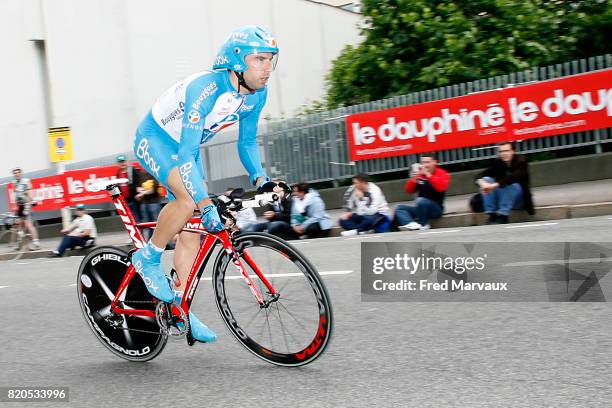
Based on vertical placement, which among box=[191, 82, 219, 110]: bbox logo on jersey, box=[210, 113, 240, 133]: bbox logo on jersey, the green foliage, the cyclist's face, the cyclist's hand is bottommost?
the cyclist's hand

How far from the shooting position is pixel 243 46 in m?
4.38

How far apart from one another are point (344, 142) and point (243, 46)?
1352cm

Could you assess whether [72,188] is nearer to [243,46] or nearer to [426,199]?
[426,199]

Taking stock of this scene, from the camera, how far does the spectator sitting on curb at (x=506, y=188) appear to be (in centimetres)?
1191

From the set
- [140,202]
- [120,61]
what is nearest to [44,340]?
[140,202]

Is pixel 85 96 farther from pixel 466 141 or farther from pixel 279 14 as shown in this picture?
pixel 466 141

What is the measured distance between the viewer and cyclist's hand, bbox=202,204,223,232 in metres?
4.28

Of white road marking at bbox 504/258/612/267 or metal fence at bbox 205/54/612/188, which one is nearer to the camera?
white road marking at bbox 504/258/612/267

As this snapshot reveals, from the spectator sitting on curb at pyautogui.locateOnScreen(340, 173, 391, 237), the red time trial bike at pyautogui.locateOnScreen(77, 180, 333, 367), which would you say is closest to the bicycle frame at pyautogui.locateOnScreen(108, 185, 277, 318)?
the red time trial bike at pyautogui.locateOnScreen(77, 180, 333, 367)

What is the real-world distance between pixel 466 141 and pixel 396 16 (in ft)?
14.4

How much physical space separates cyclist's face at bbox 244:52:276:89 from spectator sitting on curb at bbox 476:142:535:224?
814 cm

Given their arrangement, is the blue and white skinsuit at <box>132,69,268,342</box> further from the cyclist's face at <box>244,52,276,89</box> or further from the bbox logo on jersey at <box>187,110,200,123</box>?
the cyclist's face at <box>244,52,276,89</box>

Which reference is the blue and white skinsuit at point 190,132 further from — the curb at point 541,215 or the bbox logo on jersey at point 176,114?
the curb at point 541,215

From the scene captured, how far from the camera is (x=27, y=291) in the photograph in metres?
9.49
